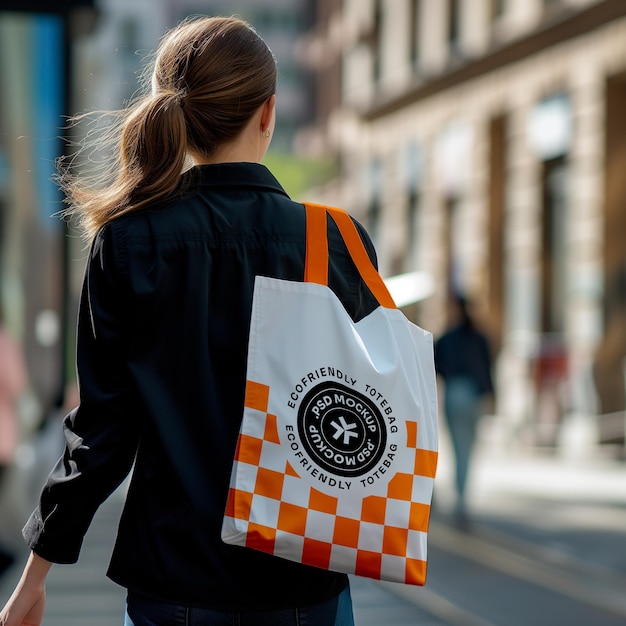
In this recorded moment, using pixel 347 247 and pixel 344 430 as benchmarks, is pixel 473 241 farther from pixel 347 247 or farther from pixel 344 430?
pixel 344 430

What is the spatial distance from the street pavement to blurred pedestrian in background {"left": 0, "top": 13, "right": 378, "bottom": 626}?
12.4 feet

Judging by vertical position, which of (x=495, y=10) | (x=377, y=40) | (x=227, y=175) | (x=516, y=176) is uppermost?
(x=377, y=40)

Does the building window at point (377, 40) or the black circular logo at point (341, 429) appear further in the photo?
the building window at point (377, 40)

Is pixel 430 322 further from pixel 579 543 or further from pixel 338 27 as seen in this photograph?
pixel 579 543

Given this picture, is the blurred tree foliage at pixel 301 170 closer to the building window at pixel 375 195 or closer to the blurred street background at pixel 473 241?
the blurred street background at pixel 473 241

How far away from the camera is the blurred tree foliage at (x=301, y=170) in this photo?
122ft

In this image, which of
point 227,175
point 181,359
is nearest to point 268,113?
point 227,175

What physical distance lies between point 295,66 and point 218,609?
278 ft

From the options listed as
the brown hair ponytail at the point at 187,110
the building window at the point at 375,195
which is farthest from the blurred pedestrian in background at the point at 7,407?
the building window at the point at 375,195

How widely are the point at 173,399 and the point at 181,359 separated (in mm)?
61

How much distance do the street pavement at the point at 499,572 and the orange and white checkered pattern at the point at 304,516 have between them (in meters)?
3.87

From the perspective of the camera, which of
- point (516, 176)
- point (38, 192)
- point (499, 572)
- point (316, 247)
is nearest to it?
point (316, 247)

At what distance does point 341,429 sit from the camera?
199 cm

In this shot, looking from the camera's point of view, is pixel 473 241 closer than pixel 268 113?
No
